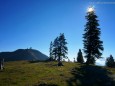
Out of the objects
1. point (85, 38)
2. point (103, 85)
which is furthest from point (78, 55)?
point (103, 85)

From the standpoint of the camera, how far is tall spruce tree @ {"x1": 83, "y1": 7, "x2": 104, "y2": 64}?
52.9 m

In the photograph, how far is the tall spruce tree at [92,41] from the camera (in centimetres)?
5294

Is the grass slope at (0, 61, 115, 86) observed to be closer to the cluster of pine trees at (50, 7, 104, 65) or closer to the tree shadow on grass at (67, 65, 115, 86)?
the tree shadow on grass at (67, 65, 115, 86)

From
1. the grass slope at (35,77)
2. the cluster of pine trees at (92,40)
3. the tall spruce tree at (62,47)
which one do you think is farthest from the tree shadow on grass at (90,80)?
the tall spruce tree at (62,47)

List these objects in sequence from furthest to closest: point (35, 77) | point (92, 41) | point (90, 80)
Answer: point (92, 41) < point (35, 77) < point (90, 80)

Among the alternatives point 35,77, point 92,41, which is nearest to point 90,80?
point 35,77

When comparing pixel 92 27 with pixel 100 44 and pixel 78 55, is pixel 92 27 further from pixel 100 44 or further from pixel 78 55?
pixel 78 55

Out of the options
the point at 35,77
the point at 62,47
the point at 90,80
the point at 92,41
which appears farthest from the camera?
the point at 62,47

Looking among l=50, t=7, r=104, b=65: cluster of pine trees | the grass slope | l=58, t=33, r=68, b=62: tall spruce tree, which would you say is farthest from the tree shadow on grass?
l=58, t=33, r=68, b=62: tall spruce tree

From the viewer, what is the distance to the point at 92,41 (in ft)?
175

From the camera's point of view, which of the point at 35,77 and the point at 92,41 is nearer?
the point at 35,77

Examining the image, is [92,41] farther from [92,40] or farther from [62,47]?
[62,47]

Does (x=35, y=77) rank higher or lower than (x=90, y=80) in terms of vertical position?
higher

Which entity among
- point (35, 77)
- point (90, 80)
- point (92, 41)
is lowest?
point (90, 80)
